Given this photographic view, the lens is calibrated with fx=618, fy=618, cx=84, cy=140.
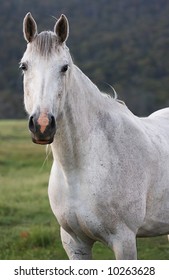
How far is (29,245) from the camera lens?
28.3 ft

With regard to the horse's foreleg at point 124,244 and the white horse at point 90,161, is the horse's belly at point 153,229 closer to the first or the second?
the white horse at point 90,161

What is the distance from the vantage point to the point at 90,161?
460 cm

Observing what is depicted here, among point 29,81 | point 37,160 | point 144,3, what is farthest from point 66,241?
point 144,3

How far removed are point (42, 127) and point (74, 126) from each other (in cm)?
64

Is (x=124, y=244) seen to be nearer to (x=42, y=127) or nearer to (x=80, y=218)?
(x=80, y=218)

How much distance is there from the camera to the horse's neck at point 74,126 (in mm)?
4527

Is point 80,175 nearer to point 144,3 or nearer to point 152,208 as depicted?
point 152,208

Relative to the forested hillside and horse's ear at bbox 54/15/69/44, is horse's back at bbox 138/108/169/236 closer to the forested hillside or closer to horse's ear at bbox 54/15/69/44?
horse's ear at bbox 54/15/69/44

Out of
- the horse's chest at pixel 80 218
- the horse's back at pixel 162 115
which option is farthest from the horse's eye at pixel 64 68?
the horse's back at pixel 162 115

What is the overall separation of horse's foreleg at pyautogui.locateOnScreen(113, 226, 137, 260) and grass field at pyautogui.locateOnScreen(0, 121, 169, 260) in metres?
0.82

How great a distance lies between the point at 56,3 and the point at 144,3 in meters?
14.7

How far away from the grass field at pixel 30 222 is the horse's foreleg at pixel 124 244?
0.82 meters

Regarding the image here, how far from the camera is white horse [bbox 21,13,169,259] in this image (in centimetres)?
428

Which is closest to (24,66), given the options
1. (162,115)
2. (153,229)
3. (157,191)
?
(157,191)
